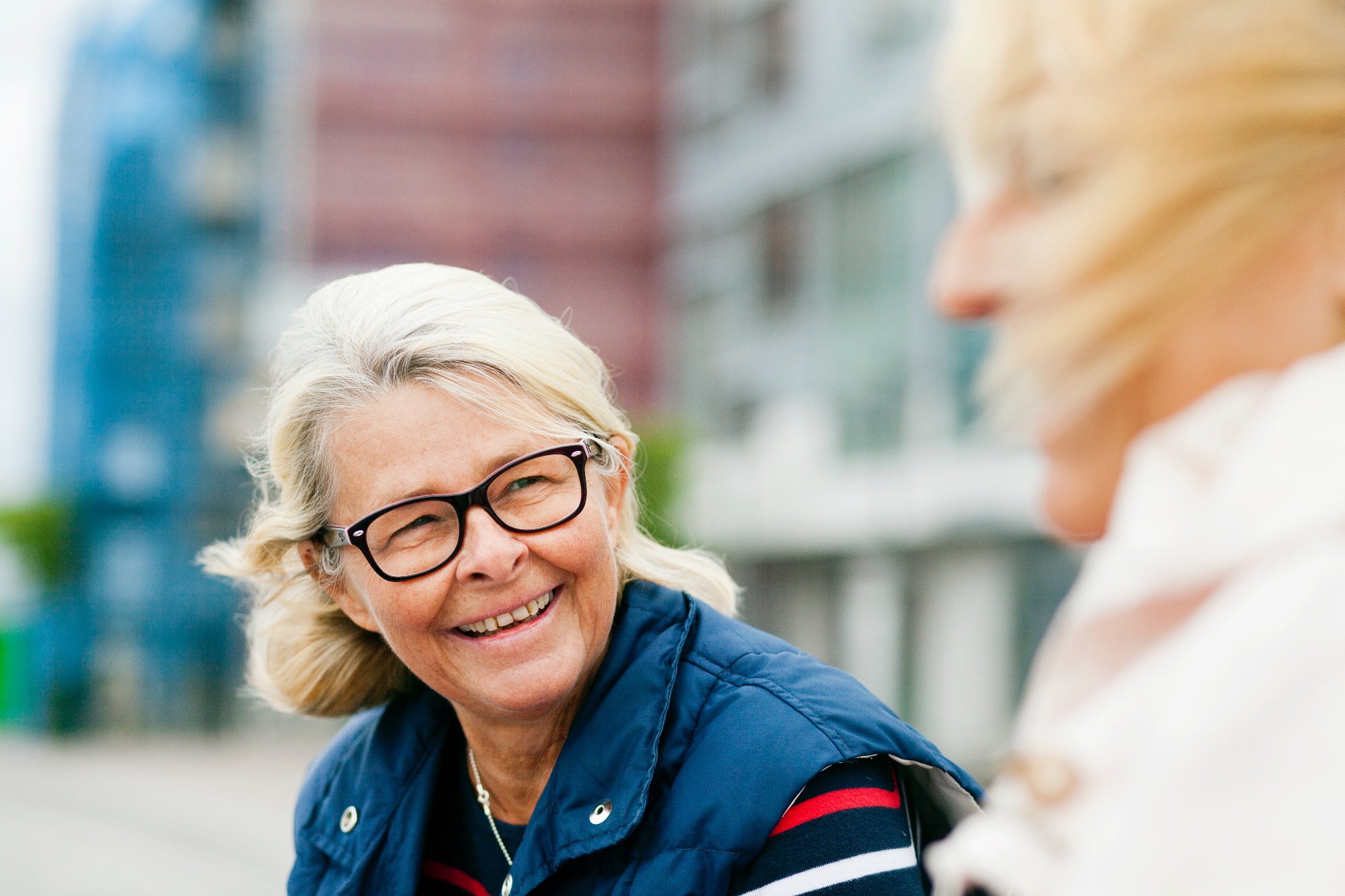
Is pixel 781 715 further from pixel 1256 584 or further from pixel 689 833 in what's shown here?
pixel 1256 584

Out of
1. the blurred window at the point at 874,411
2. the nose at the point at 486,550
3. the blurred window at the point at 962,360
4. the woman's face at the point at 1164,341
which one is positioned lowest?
the blurred window at the point at 874,411

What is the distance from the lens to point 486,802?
2.07 m

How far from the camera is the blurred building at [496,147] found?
28.7 metres

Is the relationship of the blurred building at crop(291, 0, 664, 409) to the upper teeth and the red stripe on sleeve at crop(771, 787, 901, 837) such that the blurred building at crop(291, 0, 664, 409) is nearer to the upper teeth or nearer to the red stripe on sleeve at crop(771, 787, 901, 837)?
the upper teeth

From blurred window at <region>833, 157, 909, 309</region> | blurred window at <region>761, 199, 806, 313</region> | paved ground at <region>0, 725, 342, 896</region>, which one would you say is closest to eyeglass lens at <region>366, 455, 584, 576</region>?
paved ground at <region>0, 725, 342, 896</region>

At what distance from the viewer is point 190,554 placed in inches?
1084

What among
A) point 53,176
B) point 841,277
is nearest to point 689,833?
point 841,277

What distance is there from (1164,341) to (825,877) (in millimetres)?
1014

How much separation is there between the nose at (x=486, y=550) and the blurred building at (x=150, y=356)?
2660cm

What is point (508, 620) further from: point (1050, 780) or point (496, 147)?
point (496, 147)

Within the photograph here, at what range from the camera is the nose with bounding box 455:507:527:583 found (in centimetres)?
181

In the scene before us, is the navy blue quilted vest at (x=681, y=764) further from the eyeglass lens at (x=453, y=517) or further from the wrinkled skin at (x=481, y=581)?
the eyeglass lens at (x=453, y=517)

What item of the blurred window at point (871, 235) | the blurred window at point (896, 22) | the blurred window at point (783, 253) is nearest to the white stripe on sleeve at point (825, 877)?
the blurred window at point (871, 235)

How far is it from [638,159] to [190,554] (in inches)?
472
